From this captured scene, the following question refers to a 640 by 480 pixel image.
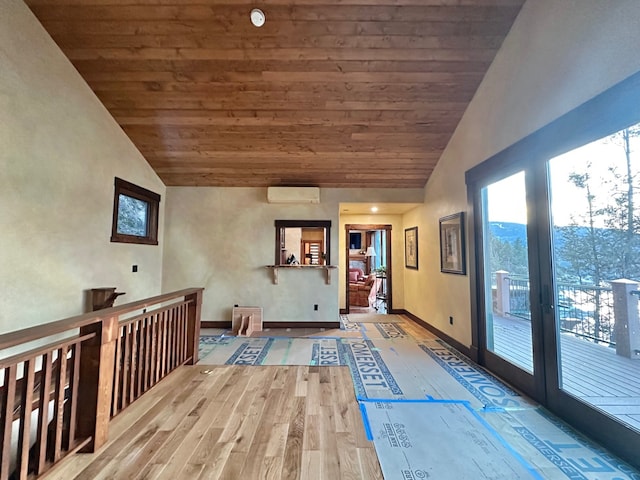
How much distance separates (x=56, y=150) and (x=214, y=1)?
2265mm

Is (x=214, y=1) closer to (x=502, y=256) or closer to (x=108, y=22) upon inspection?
(x=108, y=22)

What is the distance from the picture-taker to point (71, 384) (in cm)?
176

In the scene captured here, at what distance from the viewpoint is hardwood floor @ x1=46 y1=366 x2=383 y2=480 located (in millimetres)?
1676

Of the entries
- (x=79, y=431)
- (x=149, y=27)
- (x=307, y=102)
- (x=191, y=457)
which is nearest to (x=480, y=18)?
(x=307, y=102)

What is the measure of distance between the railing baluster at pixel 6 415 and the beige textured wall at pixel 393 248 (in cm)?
544

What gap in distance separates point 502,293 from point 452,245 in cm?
110

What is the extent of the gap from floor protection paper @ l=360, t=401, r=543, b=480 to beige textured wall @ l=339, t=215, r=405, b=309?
3956 mm

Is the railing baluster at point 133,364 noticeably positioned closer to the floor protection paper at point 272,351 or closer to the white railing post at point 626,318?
the floor protection paper at point 272,351

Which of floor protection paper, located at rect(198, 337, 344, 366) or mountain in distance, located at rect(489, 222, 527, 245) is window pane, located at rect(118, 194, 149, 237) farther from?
mountain in distance, located at rect(489, 222, 527, 245)

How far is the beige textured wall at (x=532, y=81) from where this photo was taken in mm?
1907

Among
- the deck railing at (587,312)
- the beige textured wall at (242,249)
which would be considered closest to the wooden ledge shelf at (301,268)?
the beige textured wall at (242,249)

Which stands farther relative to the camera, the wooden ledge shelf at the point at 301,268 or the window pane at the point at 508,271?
the wooden ledge shelf at the point at 301,268

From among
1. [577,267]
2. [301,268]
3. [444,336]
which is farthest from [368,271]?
[577,267]

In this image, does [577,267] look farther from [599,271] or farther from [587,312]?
[587,312]
